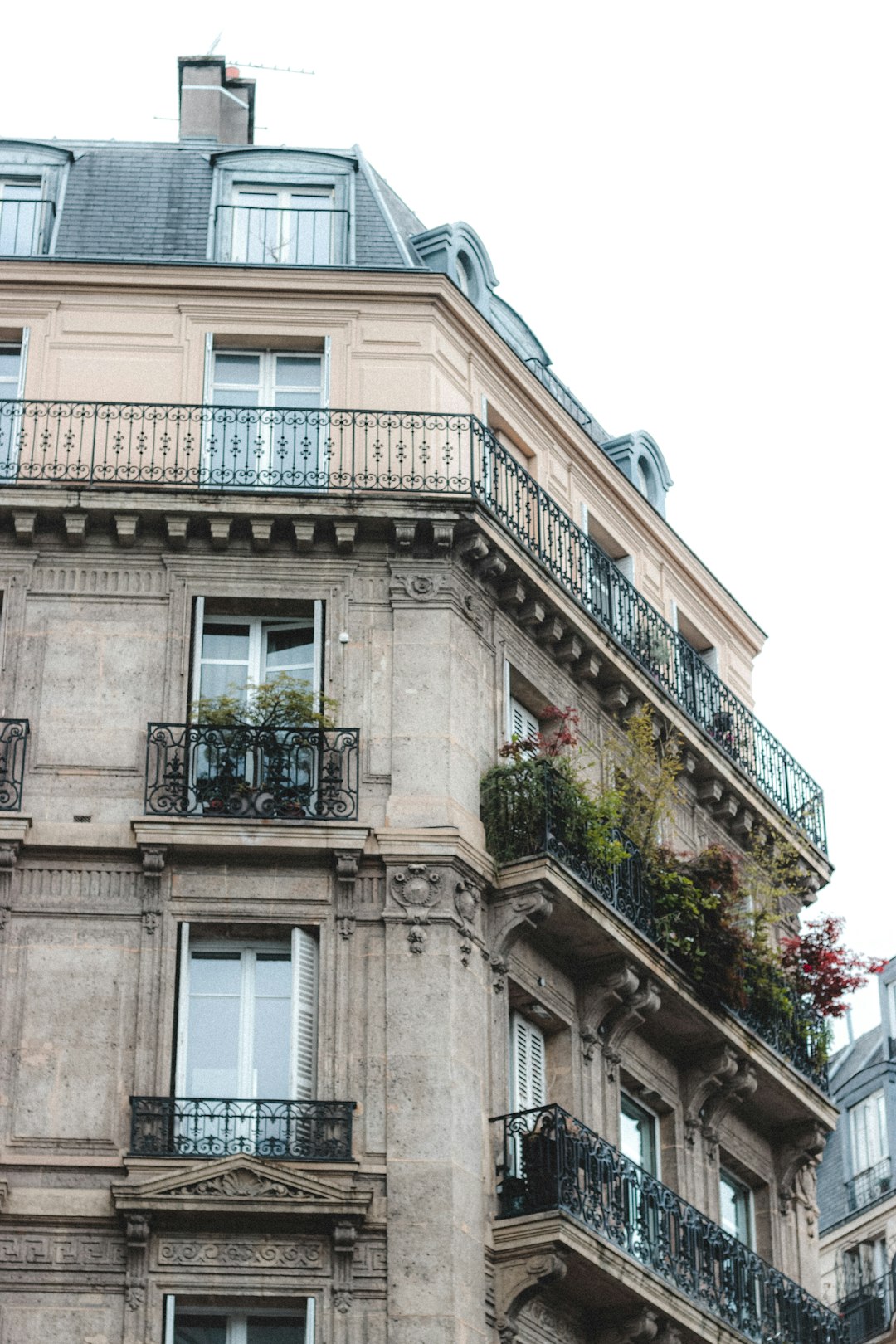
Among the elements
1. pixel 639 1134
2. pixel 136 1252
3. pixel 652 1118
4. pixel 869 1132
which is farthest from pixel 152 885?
pixel 869 1132

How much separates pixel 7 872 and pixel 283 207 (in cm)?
844

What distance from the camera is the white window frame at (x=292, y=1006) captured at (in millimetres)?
22250

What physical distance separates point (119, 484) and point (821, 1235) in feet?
82.6

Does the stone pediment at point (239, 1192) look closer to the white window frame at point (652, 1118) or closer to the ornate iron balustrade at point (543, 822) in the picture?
the ornate iron balustrade at point (543, 822)

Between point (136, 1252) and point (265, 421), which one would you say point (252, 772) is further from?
point (136, 1252)

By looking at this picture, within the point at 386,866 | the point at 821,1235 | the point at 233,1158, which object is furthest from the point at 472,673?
the point at 821,1235

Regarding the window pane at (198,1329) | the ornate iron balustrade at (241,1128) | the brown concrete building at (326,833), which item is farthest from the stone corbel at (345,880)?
the window pane at (198,1329)

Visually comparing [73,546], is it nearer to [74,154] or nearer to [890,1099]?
[74,154]

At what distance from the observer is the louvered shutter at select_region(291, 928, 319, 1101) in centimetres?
2227

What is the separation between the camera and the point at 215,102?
103 ft

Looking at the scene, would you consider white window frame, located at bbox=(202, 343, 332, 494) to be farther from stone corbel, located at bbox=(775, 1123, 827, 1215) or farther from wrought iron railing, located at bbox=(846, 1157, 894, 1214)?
wrought iron railing, located at bbox=(846, 1157, 894, 1214)

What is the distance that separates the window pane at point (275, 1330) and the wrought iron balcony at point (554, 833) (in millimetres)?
4655

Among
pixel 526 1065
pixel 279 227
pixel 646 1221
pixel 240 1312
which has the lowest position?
pixel 240 1312

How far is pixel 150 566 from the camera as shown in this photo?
2459cm
